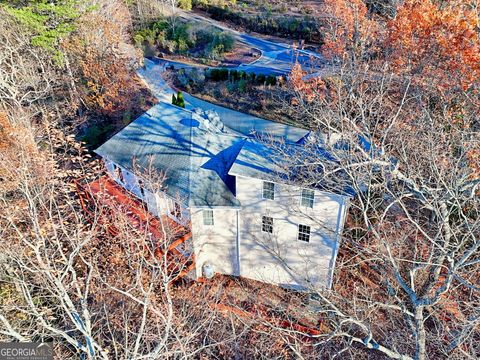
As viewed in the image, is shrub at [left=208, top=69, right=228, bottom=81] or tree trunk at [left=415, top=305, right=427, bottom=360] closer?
tree trunk at [left=415, top=305, right=427, bottom=360]

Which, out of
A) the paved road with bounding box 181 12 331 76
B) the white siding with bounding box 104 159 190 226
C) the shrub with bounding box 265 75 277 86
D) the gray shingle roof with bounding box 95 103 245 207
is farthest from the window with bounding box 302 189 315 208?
the shrub with bounding box 265 75 277 86

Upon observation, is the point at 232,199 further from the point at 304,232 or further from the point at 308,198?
the point at 304,232

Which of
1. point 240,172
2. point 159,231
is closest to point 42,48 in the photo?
point 159,231

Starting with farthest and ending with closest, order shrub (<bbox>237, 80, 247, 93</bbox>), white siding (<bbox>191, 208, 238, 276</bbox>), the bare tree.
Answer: shrub (<bbox>237, 80, 247, 93</bbox>) → white siding (<bbox>191, 208, 238, 276</bbox>) → the bare tree

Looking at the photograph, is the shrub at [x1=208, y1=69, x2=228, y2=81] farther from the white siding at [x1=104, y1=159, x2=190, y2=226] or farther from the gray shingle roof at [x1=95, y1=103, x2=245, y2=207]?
the white siding at [x1=104, y1=159, x2=190, y2=226]

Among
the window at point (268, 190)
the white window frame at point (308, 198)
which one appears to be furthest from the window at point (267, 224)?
the white window frame at point (308, 198)

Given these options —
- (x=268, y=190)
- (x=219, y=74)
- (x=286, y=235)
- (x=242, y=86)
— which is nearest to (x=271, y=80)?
(x=242, y=86)
